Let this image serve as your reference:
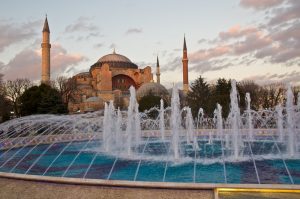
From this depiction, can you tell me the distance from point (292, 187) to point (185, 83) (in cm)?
5185

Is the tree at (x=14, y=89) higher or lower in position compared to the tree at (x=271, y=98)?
higher

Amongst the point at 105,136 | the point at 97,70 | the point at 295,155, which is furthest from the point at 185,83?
the point at 295,155

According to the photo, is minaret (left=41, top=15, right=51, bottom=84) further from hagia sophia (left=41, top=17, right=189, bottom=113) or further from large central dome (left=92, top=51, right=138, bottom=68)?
large central dome (left=92, top=51, right=138, bottom=68)

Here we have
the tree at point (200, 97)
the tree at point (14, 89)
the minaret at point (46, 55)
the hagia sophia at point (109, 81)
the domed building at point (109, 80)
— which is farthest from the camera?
the domed building at point (109, 80)

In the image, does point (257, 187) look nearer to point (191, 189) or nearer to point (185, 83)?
point (191, 189)

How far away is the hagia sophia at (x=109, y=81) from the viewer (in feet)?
166

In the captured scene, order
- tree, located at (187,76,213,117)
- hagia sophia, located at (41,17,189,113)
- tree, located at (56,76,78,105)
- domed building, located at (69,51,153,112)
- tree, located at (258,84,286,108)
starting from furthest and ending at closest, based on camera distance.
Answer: domed building, located at (69,51,153,112), hagia sophia, located at (41,17,189,113), tree, located at (56,76,78,105), tree, located at (258,84,286,108), tree, located at (187,76,213,117)

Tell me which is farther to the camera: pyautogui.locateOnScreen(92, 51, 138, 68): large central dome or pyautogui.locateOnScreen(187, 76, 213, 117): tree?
pyautogui.locateOnScreen(92, 51, 138, 68): large central dome

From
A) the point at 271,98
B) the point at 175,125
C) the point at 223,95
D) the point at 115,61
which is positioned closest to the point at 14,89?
the point at 223,95

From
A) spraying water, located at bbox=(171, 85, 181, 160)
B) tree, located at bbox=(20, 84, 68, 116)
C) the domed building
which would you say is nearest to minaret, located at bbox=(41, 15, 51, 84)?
the domed building

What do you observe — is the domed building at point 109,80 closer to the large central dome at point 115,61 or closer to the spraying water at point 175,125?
the large central dome at point 115,61

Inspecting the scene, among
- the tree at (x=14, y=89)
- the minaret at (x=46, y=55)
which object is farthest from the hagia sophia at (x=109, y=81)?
the tree at (x=14, y=89)

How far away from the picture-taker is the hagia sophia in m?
50.5

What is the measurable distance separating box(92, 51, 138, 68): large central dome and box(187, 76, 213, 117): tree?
3135cm
